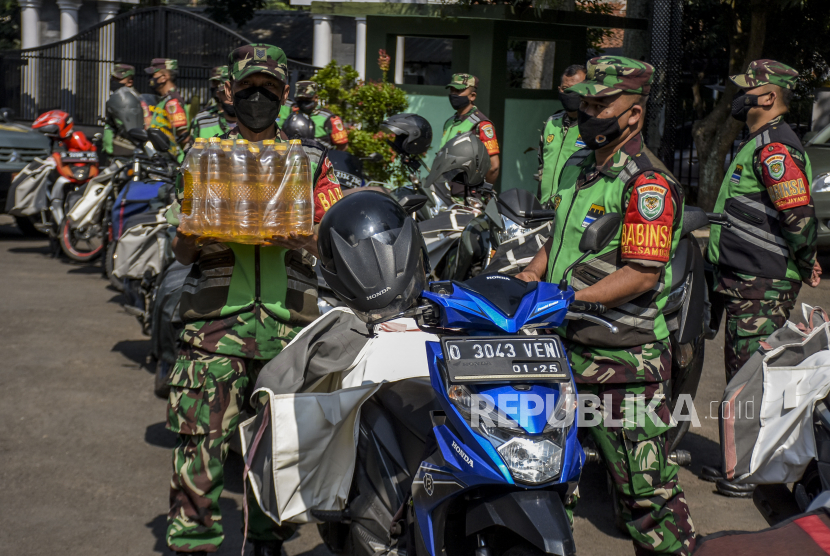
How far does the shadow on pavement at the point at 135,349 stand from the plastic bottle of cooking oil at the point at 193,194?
4131 millimetres

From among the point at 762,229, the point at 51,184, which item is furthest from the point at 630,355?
the point at 51,184

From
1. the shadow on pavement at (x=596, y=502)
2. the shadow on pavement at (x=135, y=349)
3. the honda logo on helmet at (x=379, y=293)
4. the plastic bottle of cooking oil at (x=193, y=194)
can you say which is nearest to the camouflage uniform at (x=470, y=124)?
the shadow on pavement at (x=135, y=349)

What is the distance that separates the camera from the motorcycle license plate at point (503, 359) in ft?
8.18

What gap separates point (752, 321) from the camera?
16.7 feet

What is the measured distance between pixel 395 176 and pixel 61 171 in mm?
4697

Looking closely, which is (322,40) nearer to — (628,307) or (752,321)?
(752,321)

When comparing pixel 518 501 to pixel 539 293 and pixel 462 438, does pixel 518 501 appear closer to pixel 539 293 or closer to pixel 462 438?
pixel 462 438

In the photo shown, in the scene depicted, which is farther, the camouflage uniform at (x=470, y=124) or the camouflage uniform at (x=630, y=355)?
the camouflage uniform at (x=470, y=124)

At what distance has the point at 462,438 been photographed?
99.4 inches

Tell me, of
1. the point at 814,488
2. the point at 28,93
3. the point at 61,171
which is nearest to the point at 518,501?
the point at 814,488

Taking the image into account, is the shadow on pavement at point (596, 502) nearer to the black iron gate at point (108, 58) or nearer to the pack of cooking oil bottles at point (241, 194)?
the pack of cooking oil bottles at point (241, 194)

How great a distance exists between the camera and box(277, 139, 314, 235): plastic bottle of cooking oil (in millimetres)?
3326

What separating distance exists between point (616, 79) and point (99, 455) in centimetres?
362

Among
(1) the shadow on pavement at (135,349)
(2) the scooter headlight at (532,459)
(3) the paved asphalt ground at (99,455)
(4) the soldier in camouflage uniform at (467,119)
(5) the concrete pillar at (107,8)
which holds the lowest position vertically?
(3) the paved asphalt ground at (99,455)
